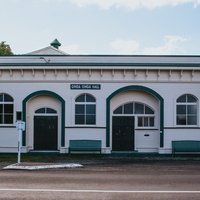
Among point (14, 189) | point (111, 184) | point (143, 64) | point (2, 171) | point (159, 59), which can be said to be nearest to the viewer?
point (14, 189)

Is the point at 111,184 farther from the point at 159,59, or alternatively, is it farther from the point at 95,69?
the point at 159,59

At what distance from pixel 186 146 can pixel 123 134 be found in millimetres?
3747

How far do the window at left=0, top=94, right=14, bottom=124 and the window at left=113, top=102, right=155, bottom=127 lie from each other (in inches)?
250

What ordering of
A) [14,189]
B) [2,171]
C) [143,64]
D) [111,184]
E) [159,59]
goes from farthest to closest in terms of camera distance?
[159,59]
[143,64]
[2,171]
[111,184]
[14,189]

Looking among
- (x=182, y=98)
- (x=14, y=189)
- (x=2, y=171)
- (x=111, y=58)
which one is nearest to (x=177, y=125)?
(x=182, y=98)

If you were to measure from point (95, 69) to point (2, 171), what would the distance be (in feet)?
27.1

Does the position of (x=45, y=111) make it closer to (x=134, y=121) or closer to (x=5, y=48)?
(x=134, y=121)

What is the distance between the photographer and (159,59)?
18656 mm

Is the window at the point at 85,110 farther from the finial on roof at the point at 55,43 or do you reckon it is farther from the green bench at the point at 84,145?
the finial on roof at the point at 55,43

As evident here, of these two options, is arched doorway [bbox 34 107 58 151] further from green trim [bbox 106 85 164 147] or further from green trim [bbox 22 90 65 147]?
green trim [bbox 106 85 164 147]

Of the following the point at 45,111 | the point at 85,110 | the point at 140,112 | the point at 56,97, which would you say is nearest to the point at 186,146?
the point at 140,112

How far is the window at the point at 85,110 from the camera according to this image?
1803 cm

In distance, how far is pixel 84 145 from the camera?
696 inches

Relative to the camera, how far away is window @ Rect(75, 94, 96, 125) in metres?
18.0
